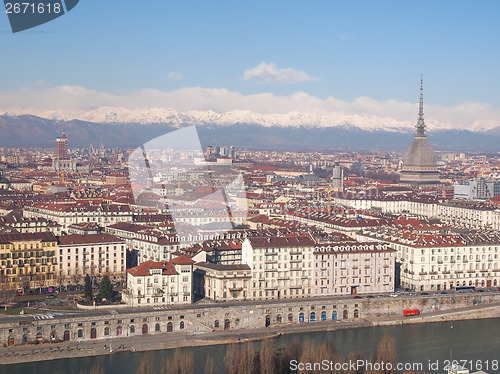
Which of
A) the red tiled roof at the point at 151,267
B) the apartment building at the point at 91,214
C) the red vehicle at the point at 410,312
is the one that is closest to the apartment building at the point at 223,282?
the red tiled roof at the point at 151,267

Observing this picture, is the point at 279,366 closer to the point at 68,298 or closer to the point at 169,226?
the point at 68,298

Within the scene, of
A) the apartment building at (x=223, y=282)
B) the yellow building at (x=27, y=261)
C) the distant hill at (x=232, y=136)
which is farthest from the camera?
the distant hill at (x=232, y=136)

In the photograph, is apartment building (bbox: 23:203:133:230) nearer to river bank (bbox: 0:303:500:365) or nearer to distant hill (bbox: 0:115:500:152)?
river bank (bbox: 0:303:500:365)

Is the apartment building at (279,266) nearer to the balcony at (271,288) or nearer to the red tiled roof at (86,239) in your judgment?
the balcony at (271,288)

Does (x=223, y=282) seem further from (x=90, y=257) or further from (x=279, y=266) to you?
(x=90, y=257)

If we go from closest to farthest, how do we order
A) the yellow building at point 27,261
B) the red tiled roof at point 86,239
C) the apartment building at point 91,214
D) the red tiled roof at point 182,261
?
the red tiled roof at point 182,261 < the yellow building at point 27,261 < the red tiled roof at point 86,239 < the apartment building at point 91,214

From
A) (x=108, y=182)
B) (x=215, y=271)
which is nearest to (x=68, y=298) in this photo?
(x=215, y=271)

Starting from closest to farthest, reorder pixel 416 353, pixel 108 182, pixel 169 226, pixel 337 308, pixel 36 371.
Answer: pixel 36 371, pixel 416 353, pixel 337 308, pixel 169 226, pixel 108 182
